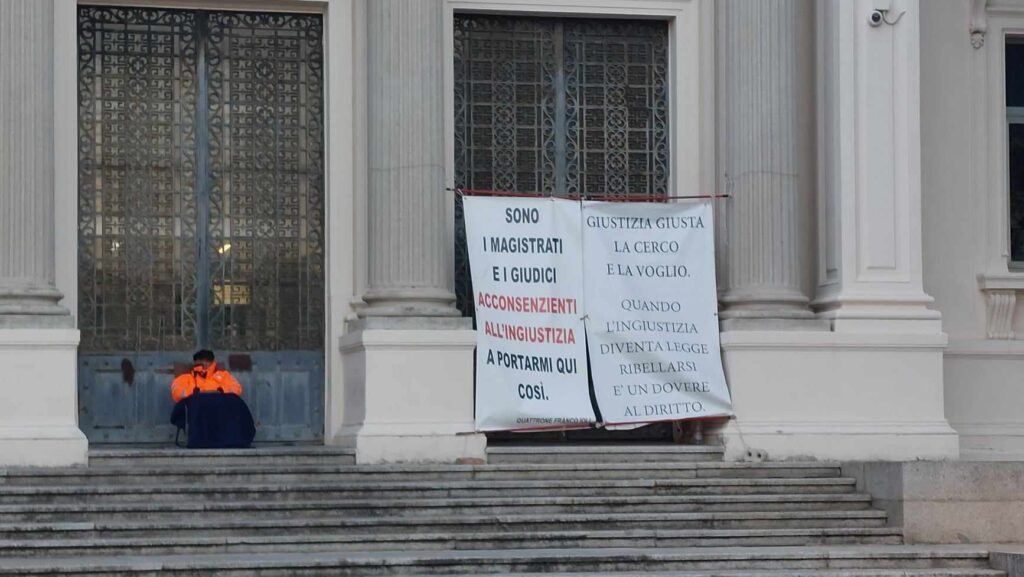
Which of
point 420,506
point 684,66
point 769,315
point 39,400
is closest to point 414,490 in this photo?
point 420,506

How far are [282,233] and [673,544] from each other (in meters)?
5.27

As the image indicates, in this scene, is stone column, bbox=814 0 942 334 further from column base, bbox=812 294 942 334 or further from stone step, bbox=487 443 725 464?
stone step, bbox=487 443 725 464

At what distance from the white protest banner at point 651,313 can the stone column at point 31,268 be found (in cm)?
489

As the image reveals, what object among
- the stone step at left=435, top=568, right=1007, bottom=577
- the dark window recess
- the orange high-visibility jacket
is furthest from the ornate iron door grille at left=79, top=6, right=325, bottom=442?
the dark window recess

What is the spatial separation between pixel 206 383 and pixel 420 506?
2907mm

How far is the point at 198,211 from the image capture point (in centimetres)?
1869

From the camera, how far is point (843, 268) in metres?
18.6

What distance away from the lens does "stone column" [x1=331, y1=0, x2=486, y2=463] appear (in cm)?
1759

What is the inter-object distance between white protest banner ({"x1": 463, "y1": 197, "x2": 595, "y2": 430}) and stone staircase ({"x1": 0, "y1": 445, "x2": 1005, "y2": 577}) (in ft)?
2.01

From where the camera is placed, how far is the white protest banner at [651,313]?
18.4 m

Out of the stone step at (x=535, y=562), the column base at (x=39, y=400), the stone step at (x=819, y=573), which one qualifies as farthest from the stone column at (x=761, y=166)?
the column base at (x=39, y=400)

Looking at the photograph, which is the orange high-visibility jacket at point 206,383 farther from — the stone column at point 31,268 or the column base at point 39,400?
the column base at point 39,400

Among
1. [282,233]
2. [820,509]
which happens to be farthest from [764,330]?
[282,233]

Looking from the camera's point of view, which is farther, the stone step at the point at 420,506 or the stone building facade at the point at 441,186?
the stone building facade at the point at 441,186
